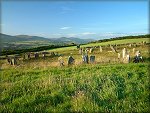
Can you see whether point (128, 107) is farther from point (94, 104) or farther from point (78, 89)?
point (78, 89)

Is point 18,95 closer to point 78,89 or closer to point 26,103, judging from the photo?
point 26,103

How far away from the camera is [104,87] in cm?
1223

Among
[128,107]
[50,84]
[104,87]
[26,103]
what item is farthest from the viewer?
[50,84]

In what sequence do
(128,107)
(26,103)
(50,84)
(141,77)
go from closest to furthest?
(128,107)
(26,103)
(50,84)
(141,77)

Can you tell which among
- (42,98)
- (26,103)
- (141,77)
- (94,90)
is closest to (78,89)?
(94,90)

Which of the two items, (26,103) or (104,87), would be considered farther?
(104,87)

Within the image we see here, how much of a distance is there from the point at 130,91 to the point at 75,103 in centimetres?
270

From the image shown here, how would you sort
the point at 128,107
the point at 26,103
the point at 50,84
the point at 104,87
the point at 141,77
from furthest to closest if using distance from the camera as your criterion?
the point at 141,77, the point at 50,84, the point at 104,87, the point at 26,103, the point at 128,107

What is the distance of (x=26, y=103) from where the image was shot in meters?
11.2

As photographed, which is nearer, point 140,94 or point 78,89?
point 140,94

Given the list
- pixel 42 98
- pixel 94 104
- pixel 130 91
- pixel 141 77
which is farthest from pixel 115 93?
pixel 141 77

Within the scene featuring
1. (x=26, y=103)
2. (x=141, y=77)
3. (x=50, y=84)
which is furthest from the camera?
(x=141, y=77)

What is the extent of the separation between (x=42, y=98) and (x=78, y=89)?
1.68 m

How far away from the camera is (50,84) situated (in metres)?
13.5
